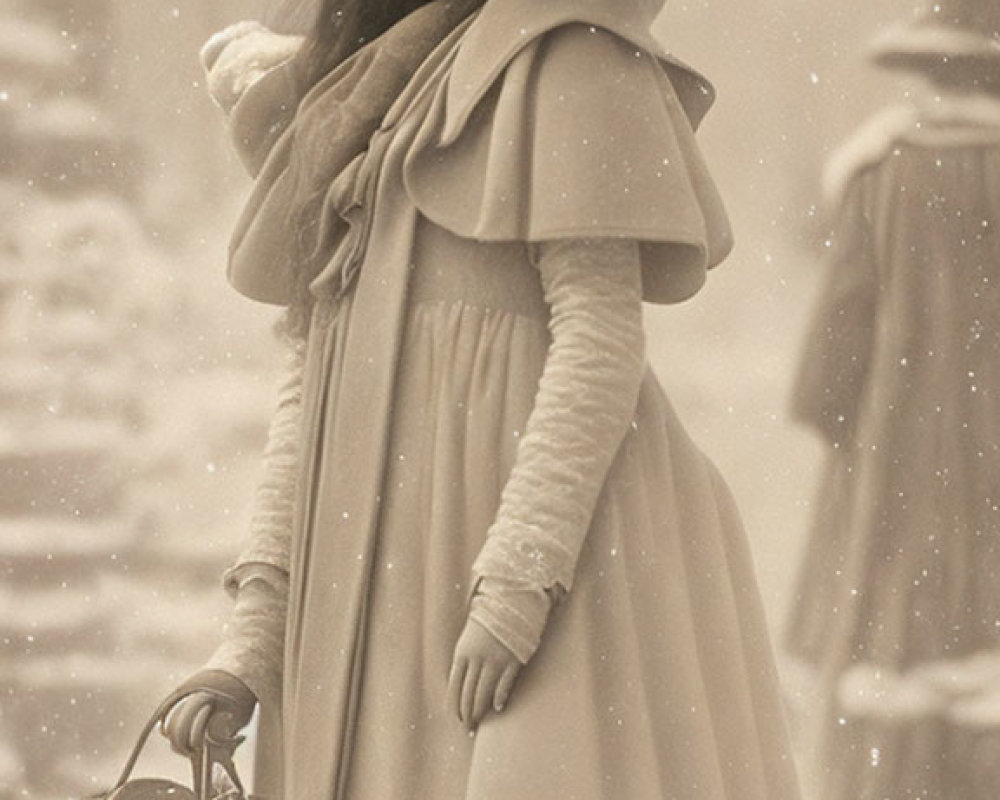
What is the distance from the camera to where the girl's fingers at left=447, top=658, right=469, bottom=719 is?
4.00 feet

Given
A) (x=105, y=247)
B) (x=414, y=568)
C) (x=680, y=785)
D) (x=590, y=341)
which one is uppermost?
(x=105, y=247)

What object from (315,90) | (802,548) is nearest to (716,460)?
(802,548)


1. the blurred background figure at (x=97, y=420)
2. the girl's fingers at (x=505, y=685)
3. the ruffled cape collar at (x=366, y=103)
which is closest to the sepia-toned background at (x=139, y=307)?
the blurred background figure at (x=97, y=420)

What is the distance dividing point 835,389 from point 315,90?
0.40 meters

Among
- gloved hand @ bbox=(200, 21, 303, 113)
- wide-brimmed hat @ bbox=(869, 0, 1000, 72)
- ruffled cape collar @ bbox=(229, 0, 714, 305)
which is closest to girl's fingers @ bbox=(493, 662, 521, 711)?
ruffled cape collar @ bbox=(229, 0, 714, 305)

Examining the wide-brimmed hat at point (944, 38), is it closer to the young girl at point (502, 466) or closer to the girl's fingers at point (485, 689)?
the young girl at point (502, 466)

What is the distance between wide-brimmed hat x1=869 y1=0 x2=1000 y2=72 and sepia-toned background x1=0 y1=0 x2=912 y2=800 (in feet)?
0.05

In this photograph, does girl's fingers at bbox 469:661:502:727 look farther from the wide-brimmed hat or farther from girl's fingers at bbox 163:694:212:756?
the wide-brimmed hat

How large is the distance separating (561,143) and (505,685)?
305mm

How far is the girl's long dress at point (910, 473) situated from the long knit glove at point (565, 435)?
0.25 m

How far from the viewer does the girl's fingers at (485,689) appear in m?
1.22

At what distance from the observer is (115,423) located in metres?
1.57

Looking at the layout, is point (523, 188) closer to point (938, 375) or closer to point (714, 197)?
point (714, 197)

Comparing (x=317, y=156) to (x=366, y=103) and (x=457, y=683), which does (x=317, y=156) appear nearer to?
(x=366, y=103)
